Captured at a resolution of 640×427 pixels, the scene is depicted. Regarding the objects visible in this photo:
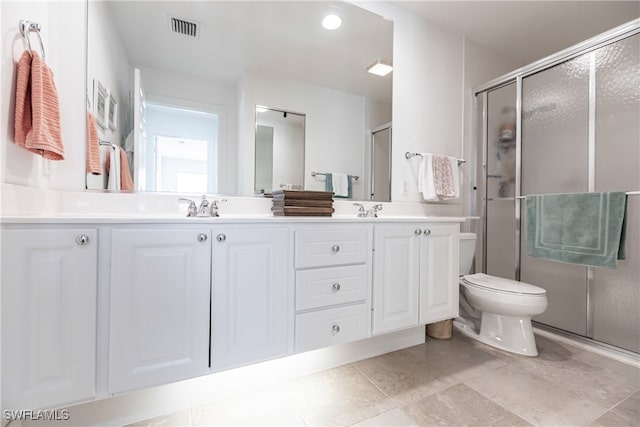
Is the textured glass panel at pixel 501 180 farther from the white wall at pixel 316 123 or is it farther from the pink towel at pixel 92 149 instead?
the pink towel at pixel 92 149

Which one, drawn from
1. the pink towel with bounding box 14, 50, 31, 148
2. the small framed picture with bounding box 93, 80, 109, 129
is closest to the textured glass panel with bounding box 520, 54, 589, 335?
the small framed picture with bounding box 93, 80, 109, 129

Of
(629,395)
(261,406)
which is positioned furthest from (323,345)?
(629,395)

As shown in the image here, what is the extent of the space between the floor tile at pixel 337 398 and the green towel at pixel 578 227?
152 centimetres

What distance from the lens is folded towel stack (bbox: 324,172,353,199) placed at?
185 centimetres

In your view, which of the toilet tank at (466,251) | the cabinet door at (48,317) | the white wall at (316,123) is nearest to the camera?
the cabinet door at (48,317)

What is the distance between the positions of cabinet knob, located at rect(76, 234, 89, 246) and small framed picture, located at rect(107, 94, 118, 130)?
68cm

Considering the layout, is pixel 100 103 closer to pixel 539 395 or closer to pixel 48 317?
pixel 48 317

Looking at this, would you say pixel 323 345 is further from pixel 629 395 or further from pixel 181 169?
pixel 629 395

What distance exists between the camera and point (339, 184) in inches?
74.4

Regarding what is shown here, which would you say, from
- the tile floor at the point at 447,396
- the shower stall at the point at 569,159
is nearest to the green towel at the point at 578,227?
the shower stall at the point at 569,159

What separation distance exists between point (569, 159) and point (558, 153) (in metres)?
0.08

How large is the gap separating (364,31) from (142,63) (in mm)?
1405

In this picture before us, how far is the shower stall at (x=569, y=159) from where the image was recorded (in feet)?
5.93

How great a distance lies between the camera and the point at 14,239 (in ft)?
2.69
